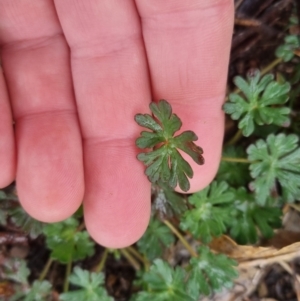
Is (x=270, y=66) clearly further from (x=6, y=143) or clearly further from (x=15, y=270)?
(x=15, y=270)

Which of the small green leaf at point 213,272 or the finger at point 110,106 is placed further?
the small green leaf at point 213,272

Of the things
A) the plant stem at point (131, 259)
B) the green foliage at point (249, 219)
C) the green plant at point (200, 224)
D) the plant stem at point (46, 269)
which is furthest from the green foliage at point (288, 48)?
the plant stem at point (46, 269)

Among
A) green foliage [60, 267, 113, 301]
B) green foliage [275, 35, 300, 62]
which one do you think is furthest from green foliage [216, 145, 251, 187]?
green foliage [60, 267, 113, 301]

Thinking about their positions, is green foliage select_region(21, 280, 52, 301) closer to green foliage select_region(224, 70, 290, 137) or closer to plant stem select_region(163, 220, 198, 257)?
plant stem select_region(163, 220, 198, 257)

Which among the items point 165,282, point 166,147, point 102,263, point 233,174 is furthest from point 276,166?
point 102,263

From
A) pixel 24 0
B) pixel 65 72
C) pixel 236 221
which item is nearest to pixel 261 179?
pixel 236 221

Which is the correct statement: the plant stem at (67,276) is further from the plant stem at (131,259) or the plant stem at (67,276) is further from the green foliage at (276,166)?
the green foliage at (276,166)
